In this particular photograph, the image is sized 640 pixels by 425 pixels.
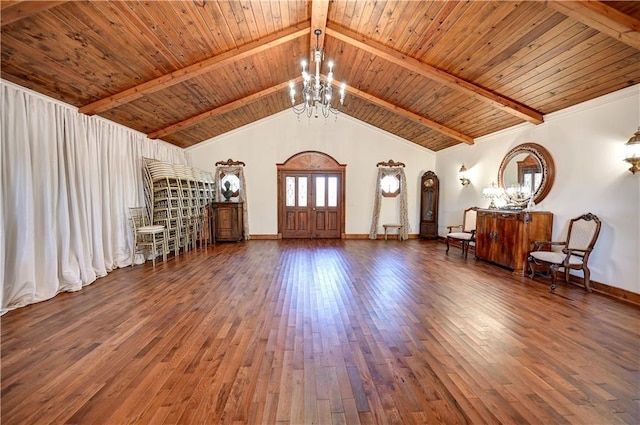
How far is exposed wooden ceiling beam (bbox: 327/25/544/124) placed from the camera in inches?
171

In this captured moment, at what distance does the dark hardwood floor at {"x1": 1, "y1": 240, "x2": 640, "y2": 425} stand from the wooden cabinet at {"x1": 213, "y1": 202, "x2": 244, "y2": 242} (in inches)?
144

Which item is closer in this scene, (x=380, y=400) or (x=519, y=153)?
(x=380, y=400)

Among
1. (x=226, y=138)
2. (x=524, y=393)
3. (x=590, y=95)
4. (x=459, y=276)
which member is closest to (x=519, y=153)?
(x=590, y=95)

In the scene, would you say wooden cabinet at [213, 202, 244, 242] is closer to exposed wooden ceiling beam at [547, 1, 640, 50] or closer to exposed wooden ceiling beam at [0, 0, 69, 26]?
exposed wooden ceiling beam at [0, 0, 69, 26]

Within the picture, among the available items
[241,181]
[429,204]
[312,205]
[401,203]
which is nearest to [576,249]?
[429,204]

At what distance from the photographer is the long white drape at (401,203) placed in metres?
8.52

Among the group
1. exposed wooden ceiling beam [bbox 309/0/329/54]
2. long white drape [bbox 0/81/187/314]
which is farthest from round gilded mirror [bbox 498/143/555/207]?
long white drape [bbox 0/81/187/314]

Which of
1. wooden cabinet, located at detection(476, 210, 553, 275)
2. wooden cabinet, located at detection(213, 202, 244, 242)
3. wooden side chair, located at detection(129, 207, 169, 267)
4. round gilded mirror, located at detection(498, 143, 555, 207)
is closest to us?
wooden cabinet, located at detection(476, 210, 553, 275)

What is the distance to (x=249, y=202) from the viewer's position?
8.47 metres

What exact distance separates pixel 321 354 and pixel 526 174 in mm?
5146

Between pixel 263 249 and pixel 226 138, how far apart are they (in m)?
3.78

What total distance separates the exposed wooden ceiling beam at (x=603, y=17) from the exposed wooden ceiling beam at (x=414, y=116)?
384 centimetres

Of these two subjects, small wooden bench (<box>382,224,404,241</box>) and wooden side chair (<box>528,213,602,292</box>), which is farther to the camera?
Answer: small wooden bench (<box>382,224,404,241</box>)

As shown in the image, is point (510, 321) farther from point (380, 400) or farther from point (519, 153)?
point (519, 153)
